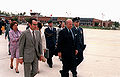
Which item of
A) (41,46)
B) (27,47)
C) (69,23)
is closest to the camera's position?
(27,47)

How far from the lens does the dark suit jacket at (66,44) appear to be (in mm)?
4586

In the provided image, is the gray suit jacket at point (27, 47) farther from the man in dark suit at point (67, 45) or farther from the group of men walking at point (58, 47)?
the man in dark suit at point (67, 45)

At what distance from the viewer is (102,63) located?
7.54 meters

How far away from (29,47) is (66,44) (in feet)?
4.00

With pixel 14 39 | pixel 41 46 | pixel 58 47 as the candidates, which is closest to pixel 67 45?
pixel 58 47

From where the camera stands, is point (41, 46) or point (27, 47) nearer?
point (27, 47)

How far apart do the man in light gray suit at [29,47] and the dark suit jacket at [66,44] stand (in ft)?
2.79

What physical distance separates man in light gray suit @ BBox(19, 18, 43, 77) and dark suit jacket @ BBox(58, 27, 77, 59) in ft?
2.79

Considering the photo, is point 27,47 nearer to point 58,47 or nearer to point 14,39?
point 58,47

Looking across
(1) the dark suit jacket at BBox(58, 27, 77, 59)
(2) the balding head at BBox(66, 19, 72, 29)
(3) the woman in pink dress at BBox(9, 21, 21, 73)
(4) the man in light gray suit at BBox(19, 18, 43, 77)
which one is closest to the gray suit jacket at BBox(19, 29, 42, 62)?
(4) the man in light gray suit at BBox(19, 18, 43, 77)

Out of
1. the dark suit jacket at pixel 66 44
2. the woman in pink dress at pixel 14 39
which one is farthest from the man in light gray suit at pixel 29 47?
the woman in pink dress at pixel 14 39

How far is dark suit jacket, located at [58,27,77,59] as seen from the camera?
4586 mm

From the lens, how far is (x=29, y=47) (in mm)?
3836

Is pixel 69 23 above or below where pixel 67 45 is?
above
